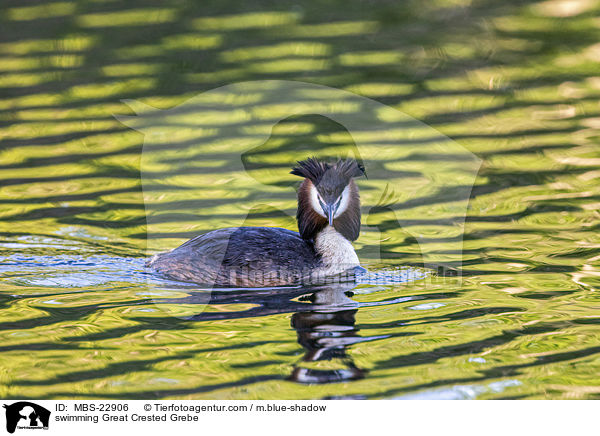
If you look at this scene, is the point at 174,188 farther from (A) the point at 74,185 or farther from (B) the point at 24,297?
(B) the point at 24,297

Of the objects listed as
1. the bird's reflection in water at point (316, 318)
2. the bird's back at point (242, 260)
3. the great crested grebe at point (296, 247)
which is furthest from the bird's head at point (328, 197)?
the bird's reflection in water at point (316, 318)

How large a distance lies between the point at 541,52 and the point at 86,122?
690 centimetres

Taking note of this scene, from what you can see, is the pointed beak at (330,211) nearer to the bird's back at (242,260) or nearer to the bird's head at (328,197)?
the bird's head at (328,197)

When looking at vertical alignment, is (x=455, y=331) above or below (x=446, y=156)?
below

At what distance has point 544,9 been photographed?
52.1 feet

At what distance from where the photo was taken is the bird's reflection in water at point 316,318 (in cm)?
714

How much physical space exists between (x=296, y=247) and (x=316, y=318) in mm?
1311

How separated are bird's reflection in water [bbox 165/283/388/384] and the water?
27 mm

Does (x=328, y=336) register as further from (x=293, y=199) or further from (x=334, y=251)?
(x=293, y=199)

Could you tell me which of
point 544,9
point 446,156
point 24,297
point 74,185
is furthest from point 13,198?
point 544,9

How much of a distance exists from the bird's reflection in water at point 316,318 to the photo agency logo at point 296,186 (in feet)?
0.88

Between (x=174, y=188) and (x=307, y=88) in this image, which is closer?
(x=174, y=188)

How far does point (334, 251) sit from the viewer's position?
9.34 metres
